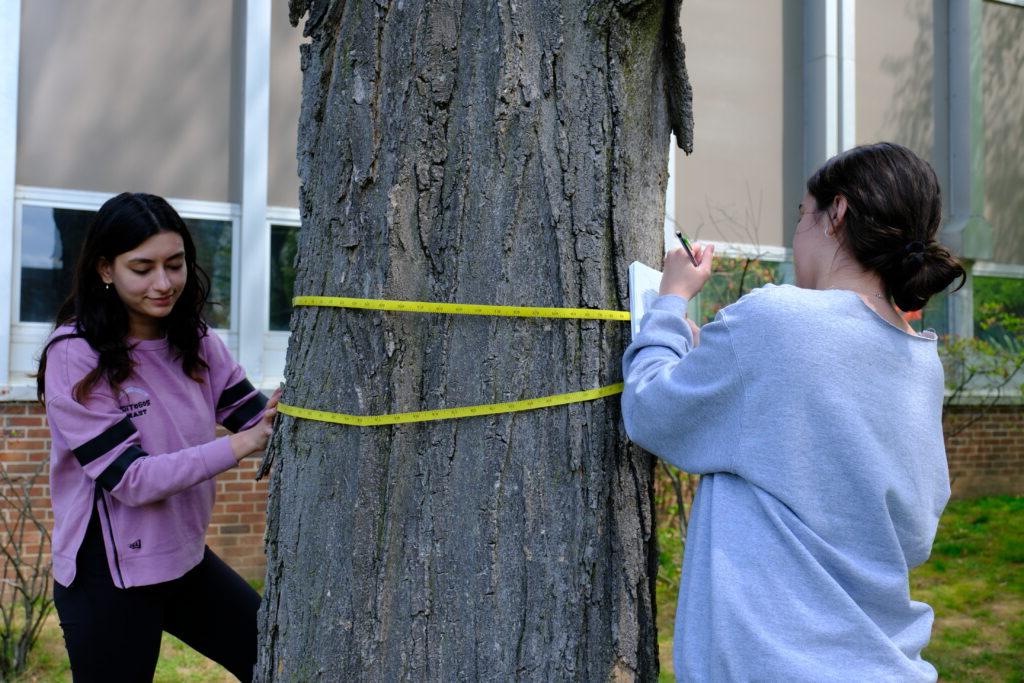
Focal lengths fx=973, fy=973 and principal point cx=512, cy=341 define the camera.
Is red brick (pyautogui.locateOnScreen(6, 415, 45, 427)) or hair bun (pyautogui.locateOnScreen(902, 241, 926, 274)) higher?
hair bun (pyautogui.locateOnScreen(902, 241, 926, 274))

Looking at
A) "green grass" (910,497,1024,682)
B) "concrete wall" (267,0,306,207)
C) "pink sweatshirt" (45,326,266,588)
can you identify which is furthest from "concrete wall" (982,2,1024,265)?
"pink sweatshirt" (45,326,266,588)

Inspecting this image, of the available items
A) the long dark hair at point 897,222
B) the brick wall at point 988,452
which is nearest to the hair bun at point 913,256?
the long dark hair at point 897,222

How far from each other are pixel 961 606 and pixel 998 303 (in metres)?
4.76

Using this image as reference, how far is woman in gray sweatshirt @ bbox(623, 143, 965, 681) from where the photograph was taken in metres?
1.71

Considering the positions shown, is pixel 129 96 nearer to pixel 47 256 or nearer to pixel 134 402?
pixel 47 256

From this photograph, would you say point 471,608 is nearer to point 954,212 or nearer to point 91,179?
point 91,179

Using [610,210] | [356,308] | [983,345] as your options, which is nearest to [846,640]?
[610,210]

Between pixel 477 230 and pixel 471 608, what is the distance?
74 cm

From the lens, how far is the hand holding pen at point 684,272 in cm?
199

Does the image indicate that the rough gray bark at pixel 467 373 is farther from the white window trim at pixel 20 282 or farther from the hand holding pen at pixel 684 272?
the white window trim at pixel 20 282

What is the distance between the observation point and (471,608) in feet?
6.18

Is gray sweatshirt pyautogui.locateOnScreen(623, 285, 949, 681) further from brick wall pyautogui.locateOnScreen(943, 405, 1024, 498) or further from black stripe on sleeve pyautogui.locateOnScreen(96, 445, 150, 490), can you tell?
brick wall pyautogui.locateOnScreen(943, 405, 1024, 498)

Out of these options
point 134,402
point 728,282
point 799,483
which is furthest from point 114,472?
point 728,282

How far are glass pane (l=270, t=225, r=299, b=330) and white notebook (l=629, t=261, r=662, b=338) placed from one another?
5.21 meters
